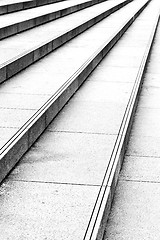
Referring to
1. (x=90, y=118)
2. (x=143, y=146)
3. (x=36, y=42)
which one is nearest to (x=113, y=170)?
(x=143, y=146)

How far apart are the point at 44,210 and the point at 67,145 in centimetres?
121

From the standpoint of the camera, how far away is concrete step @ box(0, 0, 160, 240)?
2967 millimetres

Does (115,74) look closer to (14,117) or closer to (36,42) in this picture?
(36,42)

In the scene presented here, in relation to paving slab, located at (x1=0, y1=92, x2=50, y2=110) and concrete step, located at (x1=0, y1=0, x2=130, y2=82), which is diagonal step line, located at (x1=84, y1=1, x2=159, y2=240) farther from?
concrete step, located at (x1=0, y1=0, x2=130, y2=82)

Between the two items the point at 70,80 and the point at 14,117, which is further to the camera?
the point at 70,80

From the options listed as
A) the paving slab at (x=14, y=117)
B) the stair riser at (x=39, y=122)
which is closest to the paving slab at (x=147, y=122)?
the stair riser at (x=39, y=122)

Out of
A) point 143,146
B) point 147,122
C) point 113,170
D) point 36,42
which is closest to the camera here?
point 113,170

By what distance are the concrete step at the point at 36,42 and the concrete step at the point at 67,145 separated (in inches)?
5.4

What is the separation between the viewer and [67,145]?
13.9 ft

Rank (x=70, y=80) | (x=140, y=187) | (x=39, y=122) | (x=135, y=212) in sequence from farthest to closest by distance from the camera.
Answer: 1. (x=70, y=80)
2. (x=39, y=122)
3. (x=140, y=187)
4. (x=135, y=212)

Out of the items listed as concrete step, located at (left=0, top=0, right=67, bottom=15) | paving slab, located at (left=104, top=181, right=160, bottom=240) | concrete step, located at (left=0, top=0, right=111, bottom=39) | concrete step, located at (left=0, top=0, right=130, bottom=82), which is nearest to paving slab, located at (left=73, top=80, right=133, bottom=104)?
concrete step, located at (left=0, top=0, right=130, bottom=82)

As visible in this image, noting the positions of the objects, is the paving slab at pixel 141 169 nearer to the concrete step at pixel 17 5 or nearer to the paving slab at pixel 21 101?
the paving slab at pixel 21 101

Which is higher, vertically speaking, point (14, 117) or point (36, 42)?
point (14, 117)

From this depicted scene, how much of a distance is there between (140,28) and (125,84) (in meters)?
6.55
